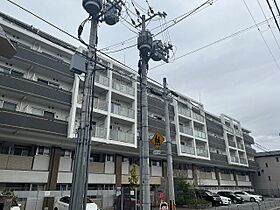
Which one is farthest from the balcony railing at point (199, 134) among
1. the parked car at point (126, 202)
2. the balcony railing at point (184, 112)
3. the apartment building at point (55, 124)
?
the parked car at point (126, 202)

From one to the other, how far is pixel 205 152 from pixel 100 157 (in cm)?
1644

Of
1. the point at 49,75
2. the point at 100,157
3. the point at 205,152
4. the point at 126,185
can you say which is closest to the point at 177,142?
the point at 205,152

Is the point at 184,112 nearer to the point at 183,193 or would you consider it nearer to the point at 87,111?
the point at 183,193

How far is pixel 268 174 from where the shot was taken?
49250mm

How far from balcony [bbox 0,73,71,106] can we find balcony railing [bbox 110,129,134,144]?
15.8ft

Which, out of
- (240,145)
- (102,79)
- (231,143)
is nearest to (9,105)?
(102,79)

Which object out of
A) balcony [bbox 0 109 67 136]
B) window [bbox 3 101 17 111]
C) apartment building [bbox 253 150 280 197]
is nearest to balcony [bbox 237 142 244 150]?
apartment building [bbox 253 150 280 197]

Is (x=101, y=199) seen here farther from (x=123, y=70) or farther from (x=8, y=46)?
(x=8, y=46)

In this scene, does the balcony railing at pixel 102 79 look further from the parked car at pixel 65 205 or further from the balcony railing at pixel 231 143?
the balcony railing at pixel 231 143

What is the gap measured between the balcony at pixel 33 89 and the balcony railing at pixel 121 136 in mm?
4826

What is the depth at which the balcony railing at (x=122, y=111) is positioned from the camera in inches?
900

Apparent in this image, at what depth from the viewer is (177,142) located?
2920cm

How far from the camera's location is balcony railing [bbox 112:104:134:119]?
2286cm

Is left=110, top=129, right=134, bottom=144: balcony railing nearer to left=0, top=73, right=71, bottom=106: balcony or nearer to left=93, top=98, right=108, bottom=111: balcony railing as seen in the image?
left=93, top=98, right=108, bottom=111: balcony railing
